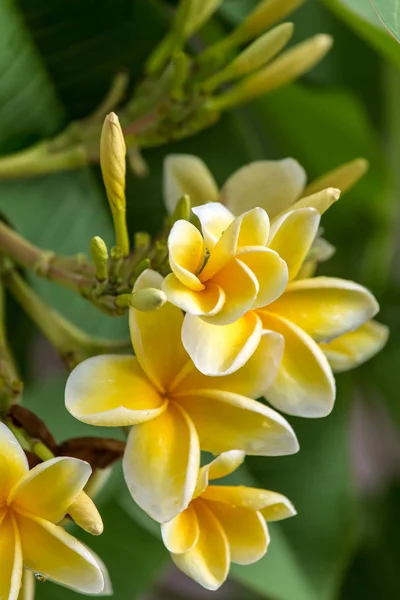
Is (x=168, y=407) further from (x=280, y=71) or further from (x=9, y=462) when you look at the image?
(x=280, y=71)

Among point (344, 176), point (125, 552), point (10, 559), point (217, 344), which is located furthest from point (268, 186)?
point (125, 552)

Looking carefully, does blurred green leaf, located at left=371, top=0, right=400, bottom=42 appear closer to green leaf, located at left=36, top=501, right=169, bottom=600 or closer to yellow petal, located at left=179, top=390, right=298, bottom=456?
yellow petal, located at left=179, top=390, right=298, bottom=456

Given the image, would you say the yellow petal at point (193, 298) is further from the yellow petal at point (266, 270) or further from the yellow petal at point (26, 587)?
the yellow petal at point (26, 587)

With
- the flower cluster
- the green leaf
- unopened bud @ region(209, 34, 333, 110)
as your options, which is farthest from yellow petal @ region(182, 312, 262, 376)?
the green leaf

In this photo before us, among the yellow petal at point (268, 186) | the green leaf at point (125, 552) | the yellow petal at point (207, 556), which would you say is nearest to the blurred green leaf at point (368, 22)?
the yellow petal at point (268, 186)

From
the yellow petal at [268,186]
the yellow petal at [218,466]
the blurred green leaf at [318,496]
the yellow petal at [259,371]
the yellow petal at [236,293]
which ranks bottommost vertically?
the blurred green leaf at [318,496]

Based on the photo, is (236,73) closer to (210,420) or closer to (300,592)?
(210,420)
